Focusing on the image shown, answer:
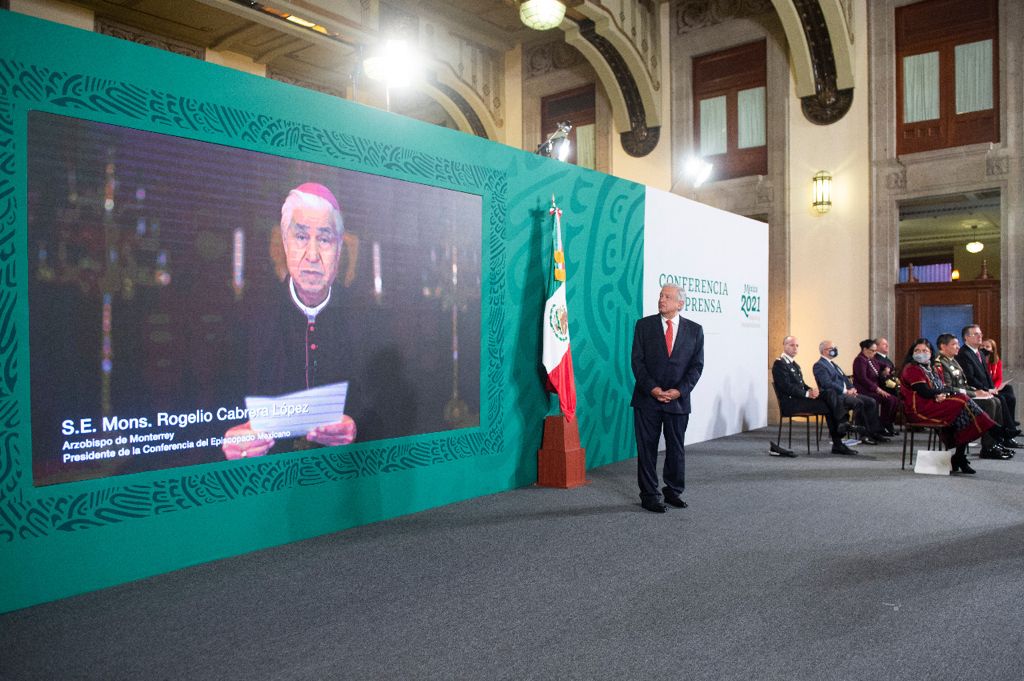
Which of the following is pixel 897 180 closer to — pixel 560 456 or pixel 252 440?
pixel 560 456

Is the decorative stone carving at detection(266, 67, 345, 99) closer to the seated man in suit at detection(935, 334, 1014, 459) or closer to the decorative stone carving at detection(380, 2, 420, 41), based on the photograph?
the decorative stone carving at detection(380, 2, 420, 41)

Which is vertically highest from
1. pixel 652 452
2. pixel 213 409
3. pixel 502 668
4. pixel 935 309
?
pixel 935 309

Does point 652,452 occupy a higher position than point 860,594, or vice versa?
point 652,452

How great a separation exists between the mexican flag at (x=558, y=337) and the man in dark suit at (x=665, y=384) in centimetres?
91

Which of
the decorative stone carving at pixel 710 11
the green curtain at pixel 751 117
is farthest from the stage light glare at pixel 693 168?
the decorative stone carving at pixel 710 11

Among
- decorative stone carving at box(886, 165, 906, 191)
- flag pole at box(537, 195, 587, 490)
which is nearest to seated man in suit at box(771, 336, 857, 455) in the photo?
flag pole at box(537, 195, 587, 490)

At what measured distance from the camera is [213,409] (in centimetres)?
424

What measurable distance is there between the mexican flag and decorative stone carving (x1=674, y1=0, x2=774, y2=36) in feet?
23.1

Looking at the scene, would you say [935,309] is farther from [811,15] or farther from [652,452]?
[652,452]

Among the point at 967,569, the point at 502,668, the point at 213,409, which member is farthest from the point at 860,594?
the point at 213,409

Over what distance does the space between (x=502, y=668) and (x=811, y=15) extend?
1029 cm

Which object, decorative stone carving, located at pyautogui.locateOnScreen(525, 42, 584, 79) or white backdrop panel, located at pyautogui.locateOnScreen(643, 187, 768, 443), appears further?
decorative stone carving, located at pyautogui.locateOnScreen(525, 42, 584, 79)

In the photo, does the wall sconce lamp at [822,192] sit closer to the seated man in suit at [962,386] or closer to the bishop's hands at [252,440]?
the seated man in suit at [962,386]

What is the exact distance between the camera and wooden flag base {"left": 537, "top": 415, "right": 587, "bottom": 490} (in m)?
6.18
